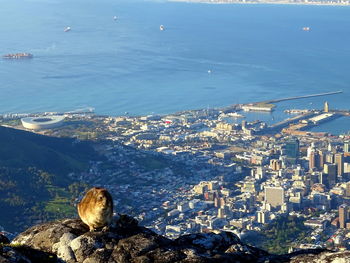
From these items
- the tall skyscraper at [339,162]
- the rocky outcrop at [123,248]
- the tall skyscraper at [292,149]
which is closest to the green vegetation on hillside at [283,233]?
the tall skyscraper at [339,162]

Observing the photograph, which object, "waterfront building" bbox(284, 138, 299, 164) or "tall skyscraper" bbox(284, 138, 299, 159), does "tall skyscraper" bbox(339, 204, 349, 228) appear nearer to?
"waterfront building" bbox(284, 138, 299, 164)

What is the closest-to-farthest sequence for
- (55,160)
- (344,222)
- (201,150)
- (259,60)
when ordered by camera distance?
(344,222), (55,160), (201,150), (259,60)

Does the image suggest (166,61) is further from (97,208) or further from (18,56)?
(97,208)

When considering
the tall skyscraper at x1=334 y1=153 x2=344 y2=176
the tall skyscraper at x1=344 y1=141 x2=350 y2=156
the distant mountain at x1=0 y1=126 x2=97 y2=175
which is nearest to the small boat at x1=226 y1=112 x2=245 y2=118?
the tall skyscraper at x1=344 y1=141 x2=350 y2=156

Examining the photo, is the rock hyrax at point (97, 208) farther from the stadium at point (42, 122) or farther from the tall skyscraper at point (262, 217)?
the stadium at point (42, 122)

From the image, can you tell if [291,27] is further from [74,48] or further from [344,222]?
[344,222]

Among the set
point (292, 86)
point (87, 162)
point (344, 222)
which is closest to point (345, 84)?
point (292, 86)
